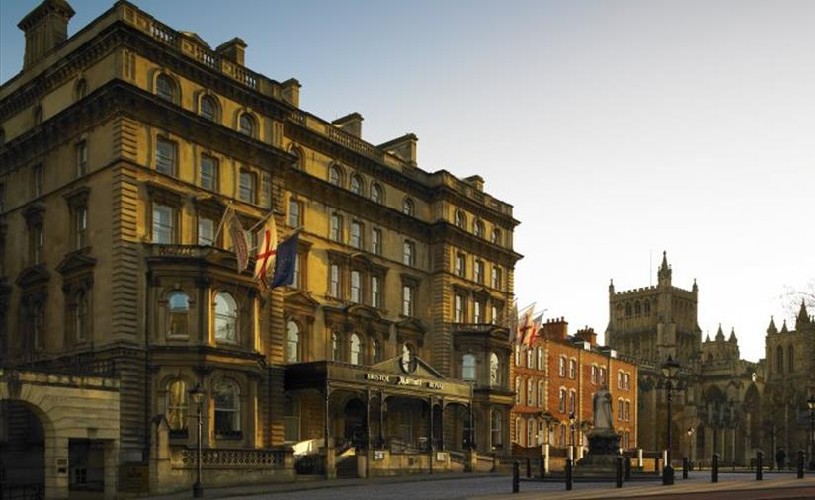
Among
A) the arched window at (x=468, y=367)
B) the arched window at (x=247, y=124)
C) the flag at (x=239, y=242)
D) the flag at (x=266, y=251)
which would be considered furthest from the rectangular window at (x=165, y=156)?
the arched window at (x=468, y=367)

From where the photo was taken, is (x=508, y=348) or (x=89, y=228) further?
(x=508, y=348)

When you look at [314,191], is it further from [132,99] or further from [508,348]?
[508,348]

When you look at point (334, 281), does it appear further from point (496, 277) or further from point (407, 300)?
point (496, 277)

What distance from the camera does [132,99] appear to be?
3988 cm

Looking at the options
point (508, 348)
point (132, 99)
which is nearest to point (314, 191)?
point (132, 99)

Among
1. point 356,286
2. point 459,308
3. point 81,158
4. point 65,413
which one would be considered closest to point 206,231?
point 81,158

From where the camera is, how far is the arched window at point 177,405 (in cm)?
4012

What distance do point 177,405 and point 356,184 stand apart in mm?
19780

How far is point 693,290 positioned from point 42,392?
501 feet

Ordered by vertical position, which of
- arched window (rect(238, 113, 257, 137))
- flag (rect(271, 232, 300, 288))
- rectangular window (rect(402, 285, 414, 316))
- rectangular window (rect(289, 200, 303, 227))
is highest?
arched window (rect(238, 113, 257, 137))

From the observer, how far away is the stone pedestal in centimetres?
4597

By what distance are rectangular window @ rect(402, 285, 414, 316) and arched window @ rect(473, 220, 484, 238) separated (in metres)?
8.56

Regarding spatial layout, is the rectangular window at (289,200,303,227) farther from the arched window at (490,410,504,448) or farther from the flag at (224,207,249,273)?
the arched window at (490,410,504,448)

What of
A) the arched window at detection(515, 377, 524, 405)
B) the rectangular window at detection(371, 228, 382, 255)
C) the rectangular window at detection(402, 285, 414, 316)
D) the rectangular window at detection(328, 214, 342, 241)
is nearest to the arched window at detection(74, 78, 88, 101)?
the rectangular window at detection(328, 214, 342, 241)
